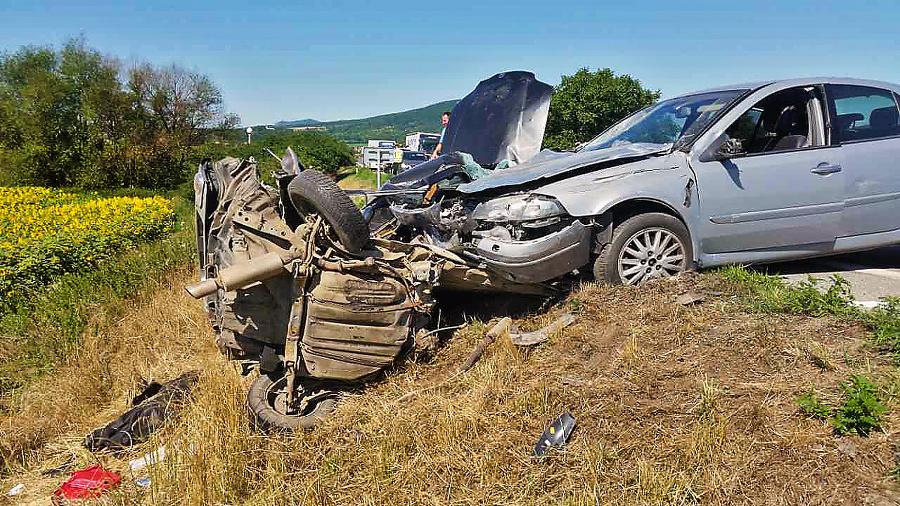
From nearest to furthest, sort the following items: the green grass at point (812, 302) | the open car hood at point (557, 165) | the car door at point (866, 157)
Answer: the green grass at point (812, 302), the open car hood at point (557, 165), the car door at point (866, 157)

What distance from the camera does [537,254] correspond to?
4.31 meters

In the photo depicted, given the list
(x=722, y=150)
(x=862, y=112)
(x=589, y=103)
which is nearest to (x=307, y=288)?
(x=722, y=150)

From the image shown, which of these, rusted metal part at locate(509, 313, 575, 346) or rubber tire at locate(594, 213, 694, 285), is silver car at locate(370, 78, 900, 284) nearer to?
rubber tire at locate(594, 213, 694, 285)

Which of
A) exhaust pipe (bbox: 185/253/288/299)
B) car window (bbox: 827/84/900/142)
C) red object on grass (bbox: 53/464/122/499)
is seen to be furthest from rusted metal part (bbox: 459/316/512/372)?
car window (bbox: 827/84/900/142)

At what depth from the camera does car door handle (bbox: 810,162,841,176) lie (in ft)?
15.7

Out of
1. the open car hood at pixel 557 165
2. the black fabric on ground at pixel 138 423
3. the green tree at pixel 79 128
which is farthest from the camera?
the green tree at pixel 79 128

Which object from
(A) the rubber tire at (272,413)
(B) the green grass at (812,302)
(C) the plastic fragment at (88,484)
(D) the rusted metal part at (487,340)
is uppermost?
(B) the green grass at (812,302)

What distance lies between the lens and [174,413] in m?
4.12

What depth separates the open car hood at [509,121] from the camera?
589 cm

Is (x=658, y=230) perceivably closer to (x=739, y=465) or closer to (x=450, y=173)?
(x=450, y=173)

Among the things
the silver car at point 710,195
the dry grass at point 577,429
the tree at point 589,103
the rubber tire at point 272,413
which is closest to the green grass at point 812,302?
the dry grass at point 577,429

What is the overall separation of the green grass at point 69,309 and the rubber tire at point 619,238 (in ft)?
15.4

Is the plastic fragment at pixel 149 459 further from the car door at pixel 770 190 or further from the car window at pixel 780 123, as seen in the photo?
the car window at pixel 780 123

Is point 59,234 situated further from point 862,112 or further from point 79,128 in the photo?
point 79,128
